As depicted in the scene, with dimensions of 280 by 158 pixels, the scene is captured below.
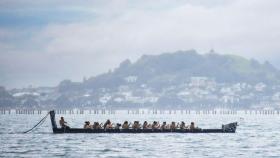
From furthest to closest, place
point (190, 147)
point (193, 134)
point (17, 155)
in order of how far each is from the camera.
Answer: point (193, 134), point (190, 147), point (17, 155)

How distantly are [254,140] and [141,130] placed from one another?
18492 millimetres

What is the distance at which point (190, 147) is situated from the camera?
319ft

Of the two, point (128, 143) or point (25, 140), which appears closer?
point (128, 143)

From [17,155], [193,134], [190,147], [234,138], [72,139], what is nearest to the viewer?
[17,155]

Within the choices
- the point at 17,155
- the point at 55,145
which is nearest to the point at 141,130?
the point at 55,145

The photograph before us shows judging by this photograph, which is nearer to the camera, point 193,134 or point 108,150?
point 108,150

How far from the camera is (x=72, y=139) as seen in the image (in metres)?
109

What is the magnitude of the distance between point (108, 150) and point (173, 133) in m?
33.1

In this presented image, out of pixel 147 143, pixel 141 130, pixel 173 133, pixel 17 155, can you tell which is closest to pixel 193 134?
pixel 173 133

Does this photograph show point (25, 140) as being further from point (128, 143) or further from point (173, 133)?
point (173, 133)

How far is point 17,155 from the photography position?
8706 cm

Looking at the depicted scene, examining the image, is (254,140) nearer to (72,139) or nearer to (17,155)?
(72,139)

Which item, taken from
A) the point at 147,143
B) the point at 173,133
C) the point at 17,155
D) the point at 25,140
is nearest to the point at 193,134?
the point at 173,133

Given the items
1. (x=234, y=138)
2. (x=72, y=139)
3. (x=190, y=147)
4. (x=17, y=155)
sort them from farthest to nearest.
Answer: (x=234, y=138) → (x=72, y=139) → (x=190, y=147) → (x=17, y=155)
